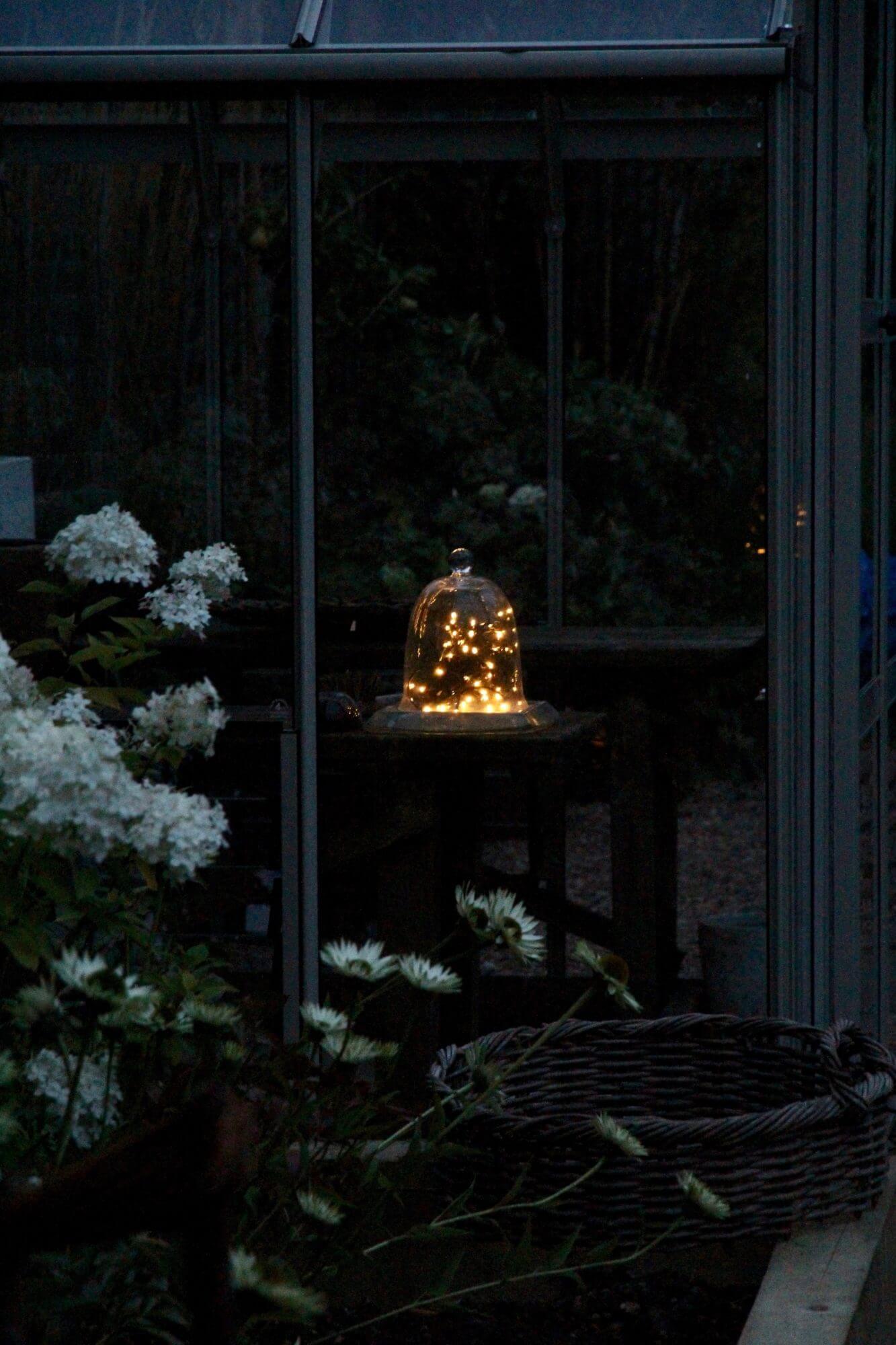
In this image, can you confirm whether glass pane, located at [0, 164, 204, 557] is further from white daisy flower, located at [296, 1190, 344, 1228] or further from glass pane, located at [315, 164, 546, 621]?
white daisy flower, located at [296, 1190, 344, 1228]

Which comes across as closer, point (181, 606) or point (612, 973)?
point (612, 973)

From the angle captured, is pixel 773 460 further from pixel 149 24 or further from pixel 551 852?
pixel 149 24

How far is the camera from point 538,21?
334cm

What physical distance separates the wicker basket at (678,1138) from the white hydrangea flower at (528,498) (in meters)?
2.32

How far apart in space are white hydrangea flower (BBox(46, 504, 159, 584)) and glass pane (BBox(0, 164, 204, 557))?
1.51 meters

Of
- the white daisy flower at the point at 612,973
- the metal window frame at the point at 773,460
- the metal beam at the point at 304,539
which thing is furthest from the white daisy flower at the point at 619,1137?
the metal beam at the point at 304,539

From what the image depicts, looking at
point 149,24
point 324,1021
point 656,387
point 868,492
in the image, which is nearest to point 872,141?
point 868,492

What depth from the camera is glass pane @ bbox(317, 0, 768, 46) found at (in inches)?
130

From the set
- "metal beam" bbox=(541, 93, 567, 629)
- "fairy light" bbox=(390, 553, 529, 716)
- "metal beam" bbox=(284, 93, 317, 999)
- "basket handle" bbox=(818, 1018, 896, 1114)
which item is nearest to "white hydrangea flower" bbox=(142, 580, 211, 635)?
"basket handle" bbox=(818, 1018, 896, 1114)

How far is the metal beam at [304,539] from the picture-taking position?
136 inches

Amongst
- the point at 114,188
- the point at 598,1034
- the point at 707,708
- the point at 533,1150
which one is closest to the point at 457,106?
the point at 114,188

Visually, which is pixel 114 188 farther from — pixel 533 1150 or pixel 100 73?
pixel 533 1150

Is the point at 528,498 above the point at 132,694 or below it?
above

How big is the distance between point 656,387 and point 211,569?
3.99m
